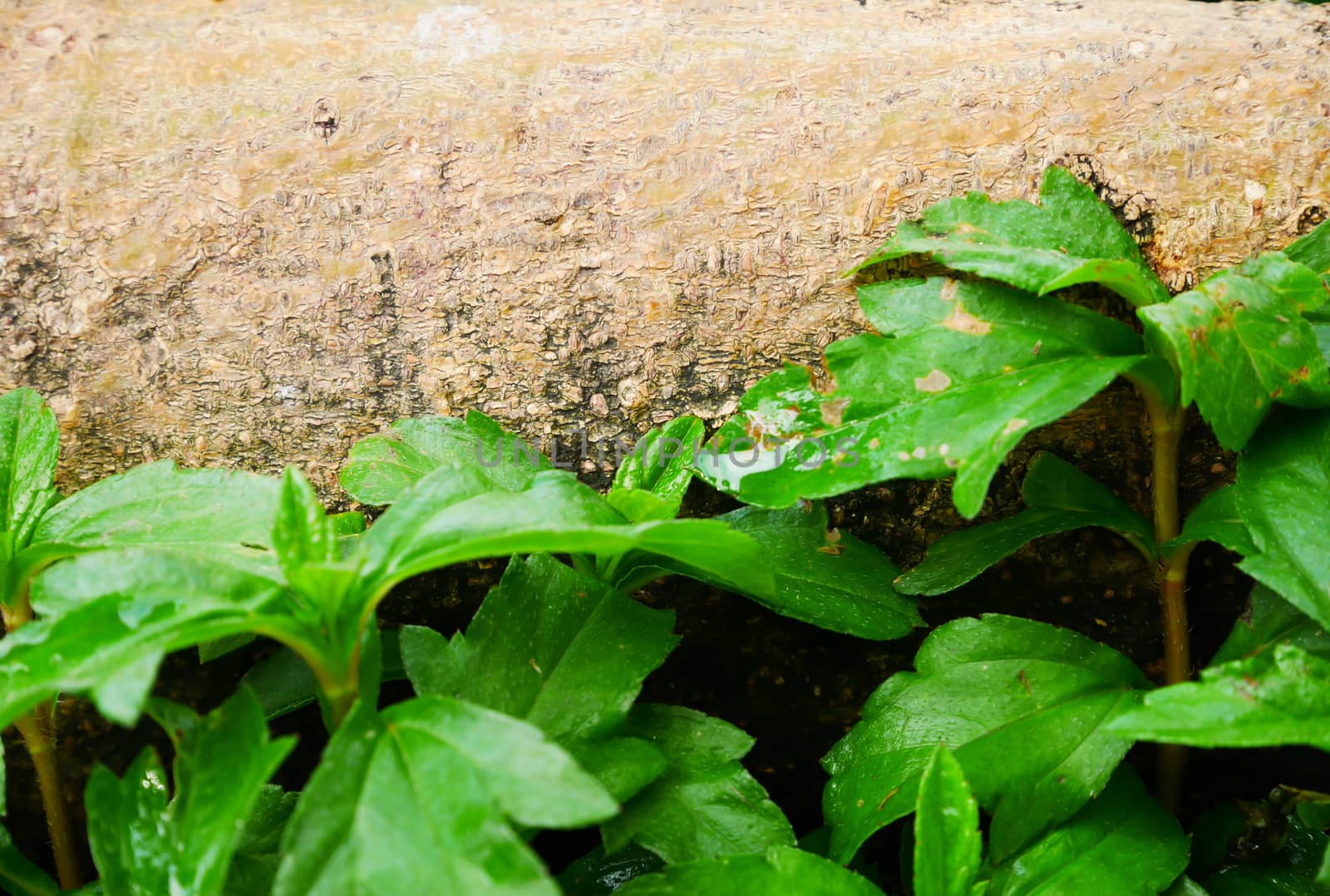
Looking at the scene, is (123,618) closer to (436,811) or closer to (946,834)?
(436,811)

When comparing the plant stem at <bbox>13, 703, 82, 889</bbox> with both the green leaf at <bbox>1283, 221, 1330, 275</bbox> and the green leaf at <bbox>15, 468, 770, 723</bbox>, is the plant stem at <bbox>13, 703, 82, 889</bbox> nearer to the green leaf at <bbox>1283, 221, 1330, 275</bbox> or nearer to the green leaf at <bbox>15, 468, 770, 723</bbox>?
the green leaf at <bbox>15, 468, 770, 723</bbox>

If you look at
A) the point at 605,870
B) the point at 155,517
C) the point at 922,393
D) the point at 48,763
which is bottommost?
the point at 605,870

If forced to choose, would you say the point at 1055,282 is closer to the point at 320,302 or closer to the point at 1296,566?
the point at 1296,566

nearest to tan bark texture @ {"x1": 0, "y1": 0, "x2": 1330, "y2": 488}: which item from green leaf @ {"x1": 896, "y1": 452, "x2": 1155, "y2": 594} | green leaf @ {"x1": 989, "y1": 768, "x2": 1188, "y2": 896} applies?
green leaf @ {"x1": 896, "y1": 452, "x2": 1155, "y2": 594}

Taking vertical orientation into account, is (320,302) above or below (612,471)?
above

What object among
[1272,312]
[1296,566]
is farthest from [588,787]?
[1272,312]

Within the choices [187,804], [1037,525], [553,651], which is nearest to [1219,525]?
[1037,525]

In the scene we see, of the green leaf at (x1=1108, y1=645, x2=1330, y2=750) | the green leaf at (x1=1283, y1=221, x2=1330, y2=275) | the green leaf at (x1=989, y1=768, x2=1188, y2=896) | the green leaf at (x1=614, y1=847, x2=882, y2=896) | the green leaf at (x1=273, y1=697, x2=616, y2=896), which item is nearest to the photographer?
the green leaf at (x1=273, y1=697, x2=616, y2=896)
